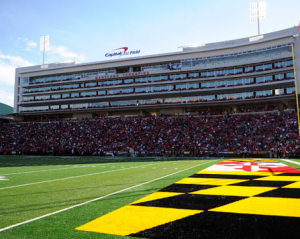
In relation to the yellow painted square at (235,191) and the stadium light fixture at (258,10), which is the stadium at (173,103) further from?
the yellow painted square at (235,191)

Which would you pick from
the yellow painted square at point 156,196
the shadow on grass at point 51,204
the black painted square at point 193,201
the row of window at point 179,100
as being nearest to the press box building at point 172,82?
the row of window at point 179,100

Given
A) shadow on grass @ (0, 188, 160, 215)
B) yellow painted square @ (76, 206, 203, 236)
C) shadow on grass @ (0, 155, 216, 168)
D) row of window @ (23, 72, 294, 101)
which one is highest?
row of window @ (23, 72, 294, 101)

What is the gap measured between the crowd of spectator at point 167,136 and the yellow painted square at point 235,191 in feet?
69.4

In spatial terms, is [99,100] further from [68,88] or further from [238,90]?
[238,90]

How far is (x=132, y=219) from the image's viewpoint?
5.34m

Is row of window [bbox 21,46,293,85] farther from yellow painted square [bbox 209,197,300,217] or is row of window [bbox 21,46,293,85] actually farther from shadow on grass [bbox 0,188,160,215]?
shadow on grass [bbox 0,188,160,215]

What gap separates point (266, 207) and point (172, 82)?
44.1 m

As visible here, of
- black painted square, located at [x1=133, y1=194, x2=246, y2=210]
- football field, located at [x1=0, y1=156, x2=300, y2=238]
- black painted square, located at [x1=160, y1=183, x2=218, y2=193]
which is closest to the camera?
football field, located at [x1=0, y1=156, x2=300, y2=238]

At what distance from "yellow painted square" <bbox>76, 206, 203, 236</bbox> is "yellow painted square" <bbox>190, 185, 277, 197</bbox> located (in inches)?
97.0

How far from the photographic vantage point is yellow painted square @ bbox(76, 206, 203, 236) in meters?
4.74

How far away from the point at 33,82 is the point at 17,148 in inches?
1060

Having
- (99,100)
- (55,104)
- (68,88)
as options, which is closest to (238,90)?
(99,100)

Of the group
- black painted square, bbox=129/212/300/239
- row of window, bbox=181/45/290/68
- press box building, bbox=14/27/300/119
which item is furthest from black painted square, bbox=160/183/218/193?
row of window, bbox=181/45/290/68

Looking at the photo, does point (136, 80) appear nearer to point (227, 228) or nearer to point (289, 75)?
point (289, 75)
